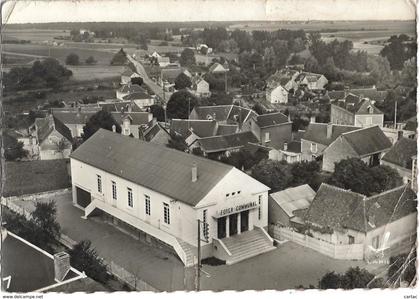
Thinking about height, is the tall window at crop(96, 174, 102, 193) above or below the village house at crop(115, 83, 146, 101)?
below

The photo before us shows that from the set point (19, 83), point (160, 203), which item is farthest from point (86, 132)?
point (19, 83)

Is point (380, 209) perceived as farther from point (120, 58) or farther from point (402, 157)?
point (120, 58)

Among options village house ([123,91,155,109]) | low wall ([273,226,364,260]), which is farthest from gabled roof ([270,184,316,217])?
village house ([123,91,155,109])

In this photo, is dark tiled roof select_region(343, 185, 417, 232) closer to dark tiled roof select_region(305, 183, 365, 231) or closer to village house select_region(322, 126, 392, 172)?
dark tiled roof select_region(305, 183, 365, 231)

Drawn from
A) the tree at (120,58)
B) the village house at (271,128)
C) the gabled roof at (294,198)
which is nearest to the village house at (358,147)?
the gabled roof at (294,198)

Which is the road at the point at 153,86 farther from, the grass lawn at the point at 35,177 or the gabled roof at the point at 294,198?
the gabled roof at the point at 294,198

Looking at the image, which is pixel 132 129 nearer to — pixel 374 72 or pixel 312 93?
pixel 312 93
